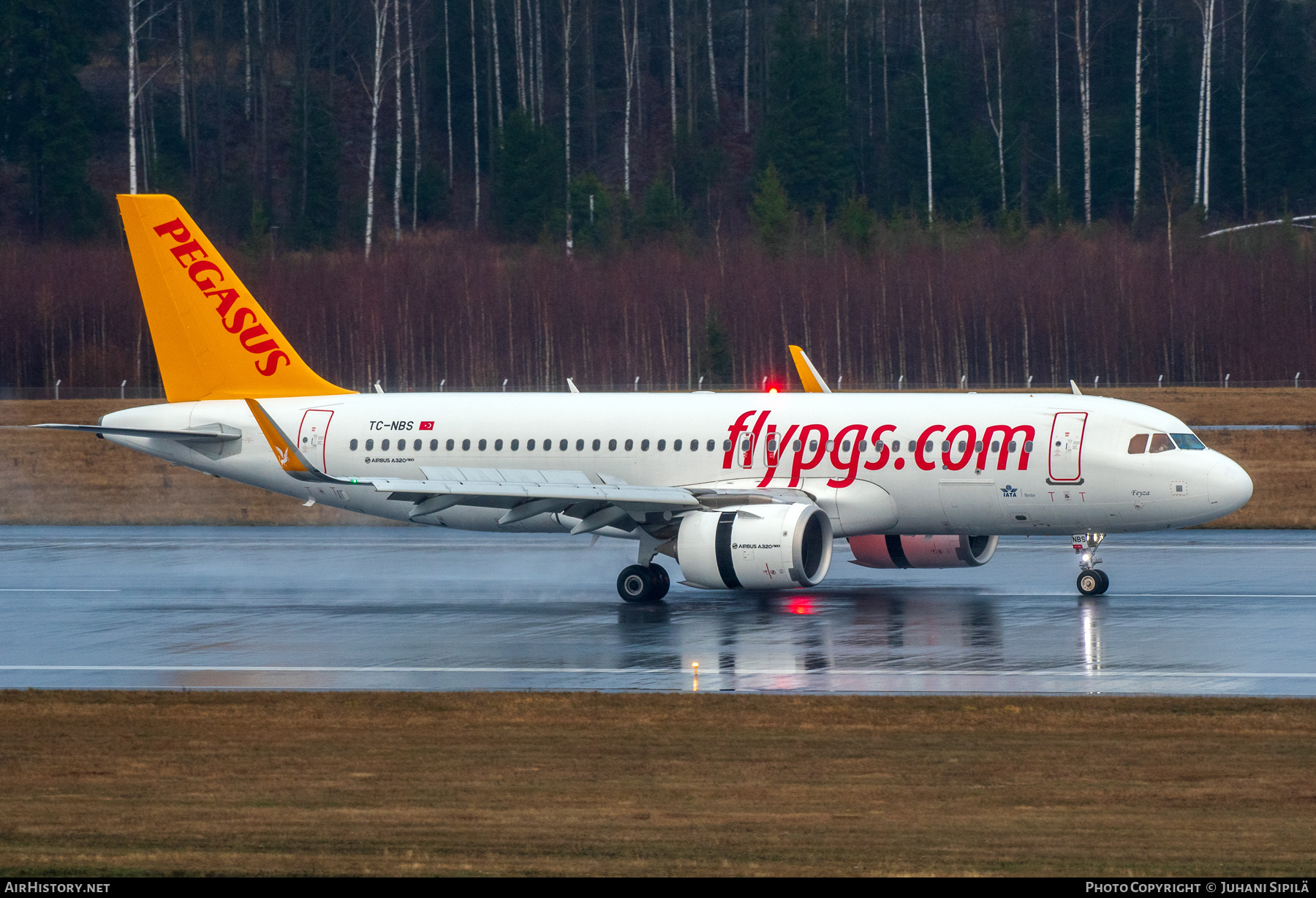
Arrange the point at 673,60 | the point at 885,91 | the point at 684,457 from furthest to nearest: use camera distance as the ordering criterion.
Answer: the point at 885,91, the point at 673,60, the point at 684,457

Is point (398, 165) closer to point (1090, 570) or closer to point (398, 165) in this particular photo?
point (398, 165)

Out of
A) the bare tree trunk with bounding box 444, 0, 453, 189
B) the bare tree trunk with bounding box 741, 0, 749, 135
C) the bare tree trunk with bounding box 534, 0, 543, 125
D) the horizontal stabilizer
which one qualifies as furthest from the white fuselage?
the bare tree trunk with bounding box 741, 0, 749, 135

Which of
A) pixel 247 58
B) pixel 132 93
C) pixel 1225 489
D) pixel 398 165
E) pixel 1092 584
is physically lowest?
pixel 1092 584

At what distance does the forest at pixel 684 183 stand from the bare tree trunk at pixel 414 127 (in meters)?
0.63

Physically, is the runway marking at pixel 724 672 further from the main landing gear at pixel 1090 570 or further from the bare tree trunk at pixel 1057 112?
the bare tree trunk at pixel 1057 112

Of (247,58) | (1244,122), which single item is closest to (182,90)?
(247,58)

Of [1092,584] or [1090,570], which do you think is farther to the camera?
[1090,570]

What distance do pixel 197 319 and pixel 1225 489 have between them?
21.2m

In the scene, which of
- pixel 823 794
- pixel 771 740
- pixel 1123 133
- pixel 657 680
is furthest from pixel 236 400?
pixel 1123 133

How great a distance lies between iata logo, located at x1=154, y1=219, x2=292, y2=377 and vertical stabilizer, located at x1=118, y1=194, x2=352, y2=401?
0.6 inches

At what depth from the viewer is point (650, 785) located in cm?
1555

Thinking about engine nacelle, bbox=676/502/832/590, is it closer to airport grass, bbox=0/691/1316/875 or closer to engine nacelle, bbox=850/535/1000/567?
engine nacelle, bbox=850/535/1000/567

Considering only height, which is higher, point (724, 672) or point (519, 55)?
point (519, 55)
